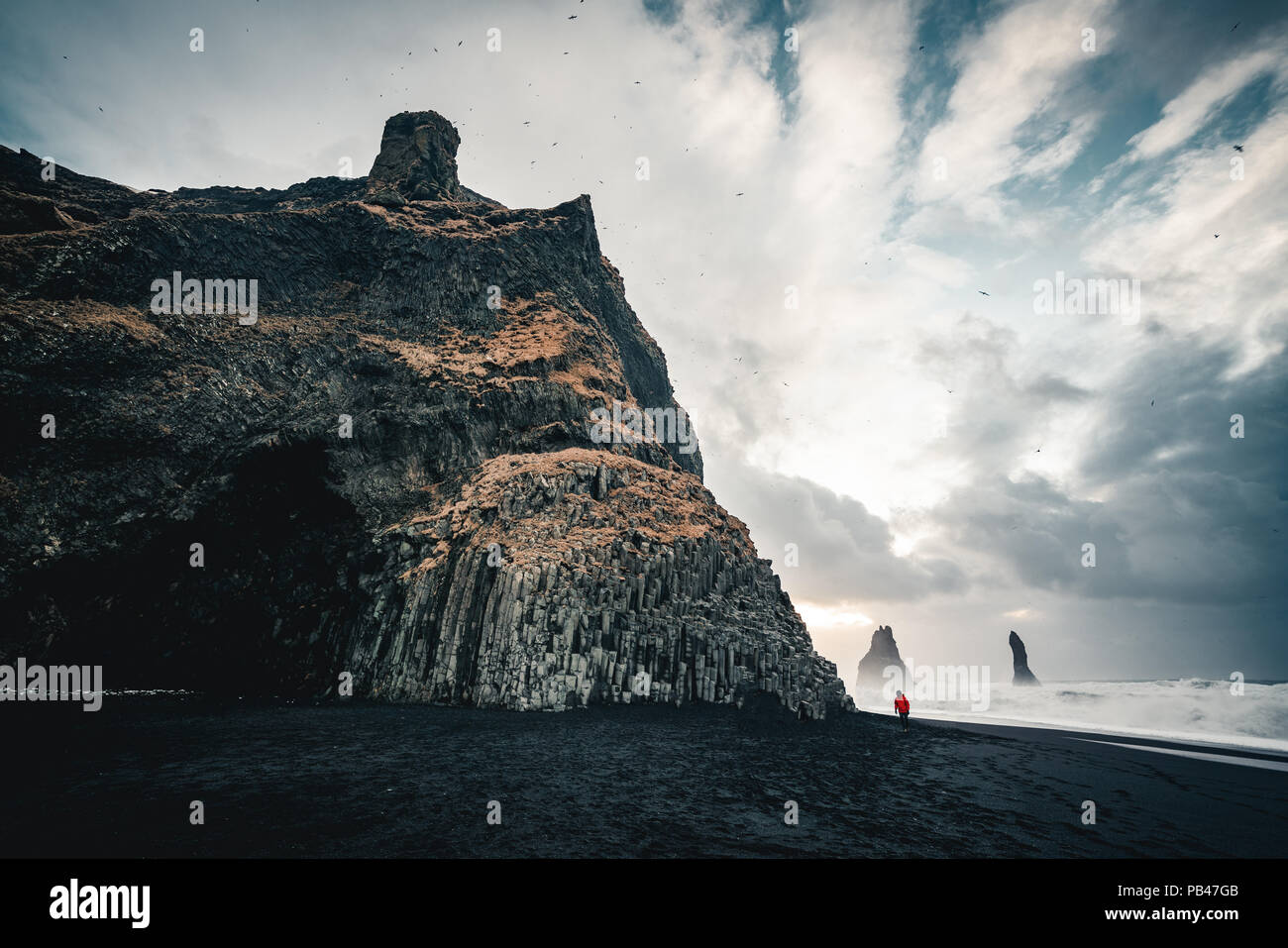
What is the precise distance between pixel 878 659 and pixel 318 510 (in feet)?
515

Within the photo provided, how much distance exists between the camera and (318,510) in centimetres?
3841

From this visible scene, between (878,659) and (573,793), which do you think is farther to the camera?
(878,659)

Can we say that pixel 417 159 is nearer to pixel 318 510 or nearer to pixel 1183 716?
pixel 318 510

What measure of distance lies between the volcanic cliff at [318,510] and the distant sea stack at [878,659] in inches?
5009

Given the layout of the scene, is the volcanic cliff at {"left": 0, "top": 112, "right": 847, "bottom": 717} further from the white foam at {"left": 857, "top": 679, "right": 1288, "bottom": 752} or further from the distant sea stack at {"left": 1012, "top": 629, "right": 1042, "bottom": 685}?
the distant sea stack at {"left": 1012, "top": 629, "right": 1042, "bottom": 685}

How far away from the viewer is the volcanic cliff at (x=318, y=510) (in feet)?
104

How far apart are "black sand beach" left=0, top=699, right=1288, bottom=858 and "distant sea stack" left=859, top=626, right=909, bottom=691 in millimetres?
140970

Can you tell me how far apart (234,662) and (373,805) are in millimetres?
34405

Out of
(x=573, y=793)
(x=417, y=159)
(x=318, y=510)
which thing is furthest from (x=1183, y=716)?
(x=417, y=159)

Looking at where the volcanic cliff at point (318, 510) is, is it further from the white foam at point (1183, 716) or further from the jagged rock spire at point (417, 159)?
the jagged rock spire at point (417, 159)

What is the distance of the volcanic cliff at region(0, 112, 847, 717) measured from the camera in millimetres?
31594

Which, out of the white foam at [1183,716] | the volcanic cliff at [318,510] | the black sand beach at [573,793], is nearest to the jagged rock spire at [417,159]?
the volcanic cliff at [318,510]

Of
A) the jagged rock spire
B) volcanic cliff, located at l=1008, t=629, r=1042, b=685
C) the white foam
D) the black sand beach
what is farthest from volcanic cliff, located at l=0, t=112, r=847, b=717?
volcanic cliff, located at l=1008, t=629, r=1042, b=685
